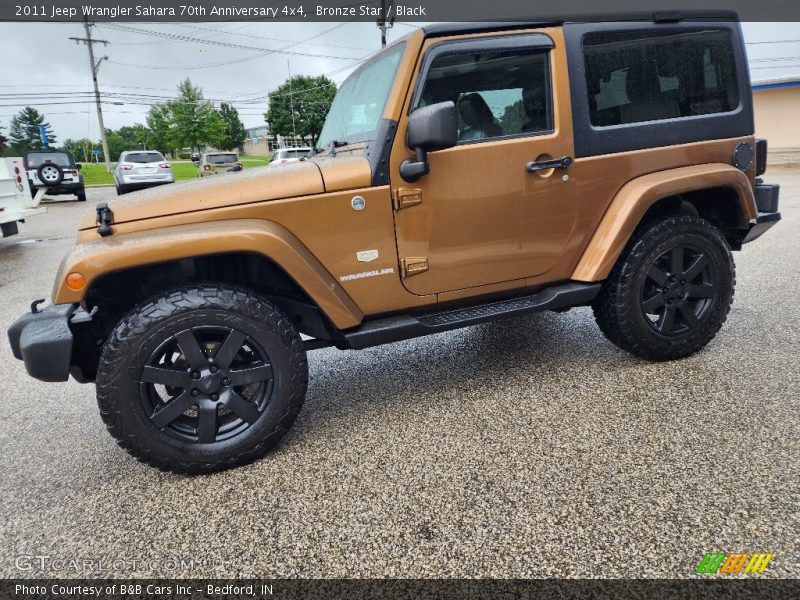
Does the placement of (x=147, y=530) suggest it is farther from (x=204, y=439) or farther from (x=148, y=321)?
(x=148, y=321)

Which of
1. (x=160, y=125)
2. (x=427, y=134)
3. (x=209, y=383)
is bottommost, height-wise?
(x=209, y=383)

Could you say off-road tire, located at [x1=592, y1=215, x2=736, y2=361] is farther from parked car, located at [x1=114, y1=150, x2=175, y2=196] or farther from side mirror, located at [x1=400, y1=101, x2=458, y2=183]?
parked car, located at [x1=114, y1=150, x2=175, y2=196]

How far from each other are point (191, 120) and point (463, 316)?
5848 centimetres

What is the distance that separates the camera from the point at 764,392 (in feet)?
8.71

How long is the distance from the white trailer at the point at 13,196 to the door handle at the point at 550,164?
911 cm

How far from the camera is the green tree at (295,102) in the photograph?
5516 cm

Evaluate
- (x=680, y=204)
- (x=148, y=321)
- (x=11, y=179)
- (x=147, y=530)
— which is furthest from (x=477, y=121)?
(x=11, y=179)

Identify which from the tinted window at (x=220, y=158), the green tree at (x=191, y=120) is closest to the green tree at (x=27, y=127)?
the green tree at (x=191, y=120)

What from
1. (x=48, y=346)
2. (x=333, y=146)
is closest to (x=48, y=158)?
(x=333, y=146)

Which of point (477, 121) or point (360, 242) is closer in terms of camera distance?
point (360, 242)

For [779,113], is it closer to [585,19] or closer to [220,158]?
[585,19]

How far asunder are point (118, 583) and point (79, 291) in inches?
43.3

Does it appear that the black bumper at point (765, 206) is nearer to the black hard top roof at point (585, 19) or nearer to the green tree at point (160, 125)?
the black hard top roof at point (585, 19)

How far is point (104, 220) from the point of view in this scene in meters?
2.12
